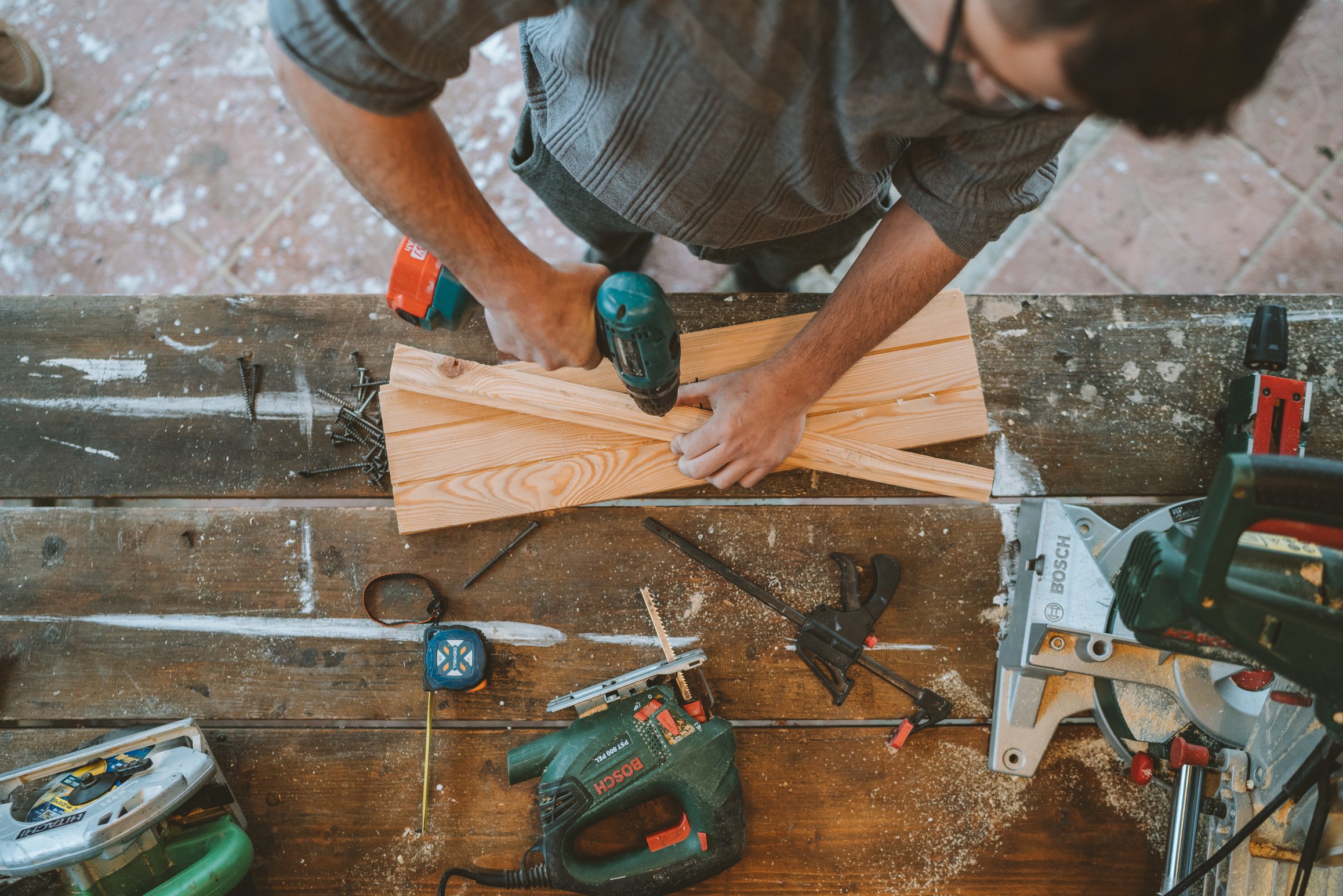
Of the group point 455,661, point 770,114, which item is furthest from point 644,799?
point 770,114

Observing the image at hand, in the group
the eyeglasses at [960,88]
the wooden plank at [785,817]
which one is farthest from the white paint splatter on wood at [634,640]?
the eyeglasses at [960,88]

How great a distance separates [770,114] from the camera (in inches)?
36.2

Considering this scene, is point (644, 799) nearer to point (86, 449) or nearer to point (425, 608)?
point (425, 608)

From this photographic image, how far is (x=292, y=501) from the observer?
64.6 inches

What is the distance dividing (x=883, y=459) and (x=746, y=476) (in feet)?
0.92

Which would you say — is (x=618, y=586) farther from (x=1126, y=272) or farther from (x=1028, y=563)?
(x=1126, y=272)

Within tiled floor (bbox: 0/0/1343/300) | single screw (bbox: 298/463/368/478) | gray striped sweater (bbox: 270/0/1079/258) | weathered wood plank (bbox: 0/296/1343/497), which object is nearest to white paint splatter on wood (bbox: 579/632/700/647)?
weathered wood plank (bbox: 0/296/1343/497)

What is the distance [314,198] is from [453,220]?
1.69 metres

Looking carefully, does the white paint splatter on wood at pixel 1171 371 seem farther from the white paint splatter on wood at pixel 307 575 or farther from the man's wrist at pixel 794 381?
the white paint splatter on wood at pixel 307 575

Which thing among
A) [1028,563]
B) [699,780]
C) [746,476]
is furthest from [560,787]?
[1028,563]

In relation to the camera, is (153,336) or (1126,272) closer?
(153,336)

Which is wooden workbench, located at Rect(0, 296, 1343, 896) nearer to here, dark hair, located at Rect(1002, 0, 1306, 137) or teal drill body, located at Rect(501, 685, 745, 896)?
teal drill body, located at Rect(501, 685, 745, 896)

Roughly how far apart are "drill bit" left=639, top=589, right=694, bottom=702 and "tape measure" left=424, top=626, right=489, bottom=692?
0.33 metres

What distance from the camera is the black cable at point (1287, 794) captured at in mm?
1132
